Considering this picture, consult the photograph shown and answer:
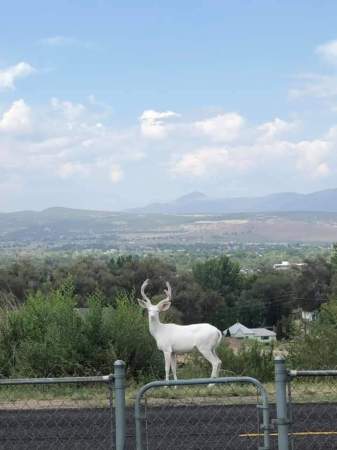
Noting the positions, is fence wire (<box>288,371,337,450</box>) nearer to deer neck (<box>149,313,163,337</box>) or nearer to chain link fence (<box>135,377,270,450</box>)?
chain link fence (<box>135,377,270,450</box>)

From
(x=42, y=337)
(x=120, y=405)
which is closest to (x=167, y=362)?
(x=42, y=337)

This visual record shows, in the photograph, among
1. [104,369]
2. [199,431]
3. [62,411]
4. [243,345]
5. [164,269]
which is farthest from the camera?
[164,269]

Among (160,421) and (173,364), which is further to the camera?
(173,364)

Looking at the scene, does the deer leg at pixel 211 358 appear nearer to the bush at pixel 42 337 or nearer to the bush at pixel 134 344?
the bush at pixel 134 344

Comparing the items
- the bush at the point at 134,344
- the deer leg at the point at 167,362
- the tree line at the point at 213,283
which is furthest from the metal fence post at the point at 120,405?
the tree line at the point at 213,283

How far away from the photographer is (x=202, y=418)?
12.5 metres

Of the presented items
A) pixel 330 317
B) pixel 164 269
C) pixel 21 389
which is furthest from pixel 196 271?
pixel 21 389

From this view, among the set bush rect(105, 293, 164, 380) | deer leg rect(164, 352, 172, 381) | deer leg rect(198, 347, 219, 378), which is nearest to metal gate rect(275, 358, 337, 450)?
deer leg rect(198, 347, 219, 378)

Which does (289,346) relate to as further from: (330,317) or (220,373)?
(220,373)

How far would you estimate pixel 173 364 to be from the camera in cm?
1627

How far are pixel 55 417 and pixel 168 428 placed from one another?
1.86 m

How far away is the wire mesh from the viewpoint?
10.6 m

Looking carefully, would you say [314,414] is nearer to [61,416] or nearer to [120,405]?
[61,416]

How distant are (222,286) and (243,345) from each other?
7020 centimetres
